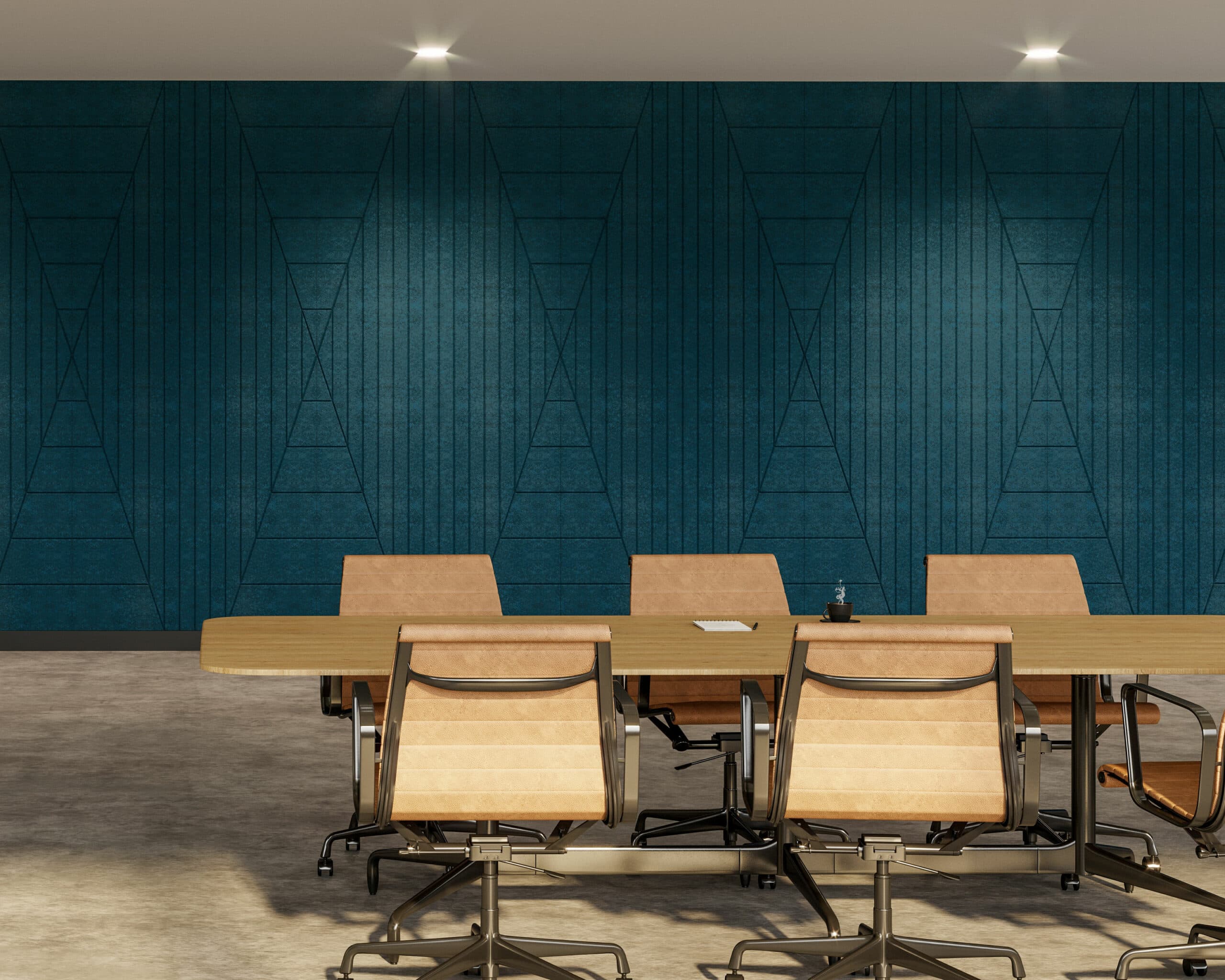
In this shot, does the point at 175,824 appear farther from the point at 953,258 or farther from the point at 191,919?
the point at 953,258

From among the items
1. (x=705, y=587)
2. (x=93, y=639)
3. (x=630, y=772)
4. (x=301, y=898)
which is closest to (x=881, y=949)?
(x=630, y=772)

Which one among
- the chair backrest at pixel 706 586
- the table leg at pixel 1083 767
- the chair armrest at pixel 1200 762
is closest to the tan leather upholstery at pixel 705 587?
the chair backrest at pixel 706 586

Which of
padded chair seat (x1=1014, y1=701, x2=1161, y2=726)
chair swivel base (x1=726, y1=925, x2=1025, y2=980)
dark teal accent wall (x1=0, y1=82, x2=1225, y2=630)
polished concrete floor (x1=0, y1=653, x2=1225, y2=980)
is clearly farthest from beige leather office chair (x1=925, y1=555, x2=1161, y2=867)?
dark teal accent wall (x1=0, y1=82, x2=1225, y2=630)

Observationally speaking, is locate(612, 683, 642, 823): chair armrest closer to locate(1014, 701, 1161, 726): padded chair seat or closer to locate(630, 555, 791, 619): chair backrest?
locate(1014, 701, 1161, 726): padded chair seat

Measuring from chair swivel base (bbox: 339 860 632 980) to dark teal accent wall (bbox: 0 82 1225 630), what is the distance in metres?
5.42

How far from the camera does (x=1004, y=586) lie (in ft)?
15.4

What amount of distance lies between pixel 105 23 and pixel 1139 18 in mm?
5339

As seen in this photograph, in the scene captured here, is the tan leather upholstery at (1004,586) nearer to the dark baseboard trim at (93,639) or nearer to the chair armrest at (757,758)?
the chair armrest at (757,758)

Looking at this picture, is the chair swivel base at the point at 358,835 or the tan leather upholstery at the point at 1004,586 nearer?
the chair swivel base at the point at 358,835

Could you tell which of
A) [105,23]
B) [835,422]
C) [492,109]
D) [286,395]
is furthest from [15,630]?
[835,422]

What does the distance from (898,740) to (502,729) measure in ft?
2.67

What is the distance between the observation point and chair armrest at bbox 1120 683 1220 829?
2910 millimetres

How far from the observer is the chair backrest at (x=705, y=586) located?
4641 mm

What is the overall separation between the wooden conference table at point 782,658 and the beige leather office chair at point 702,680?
24 cm
